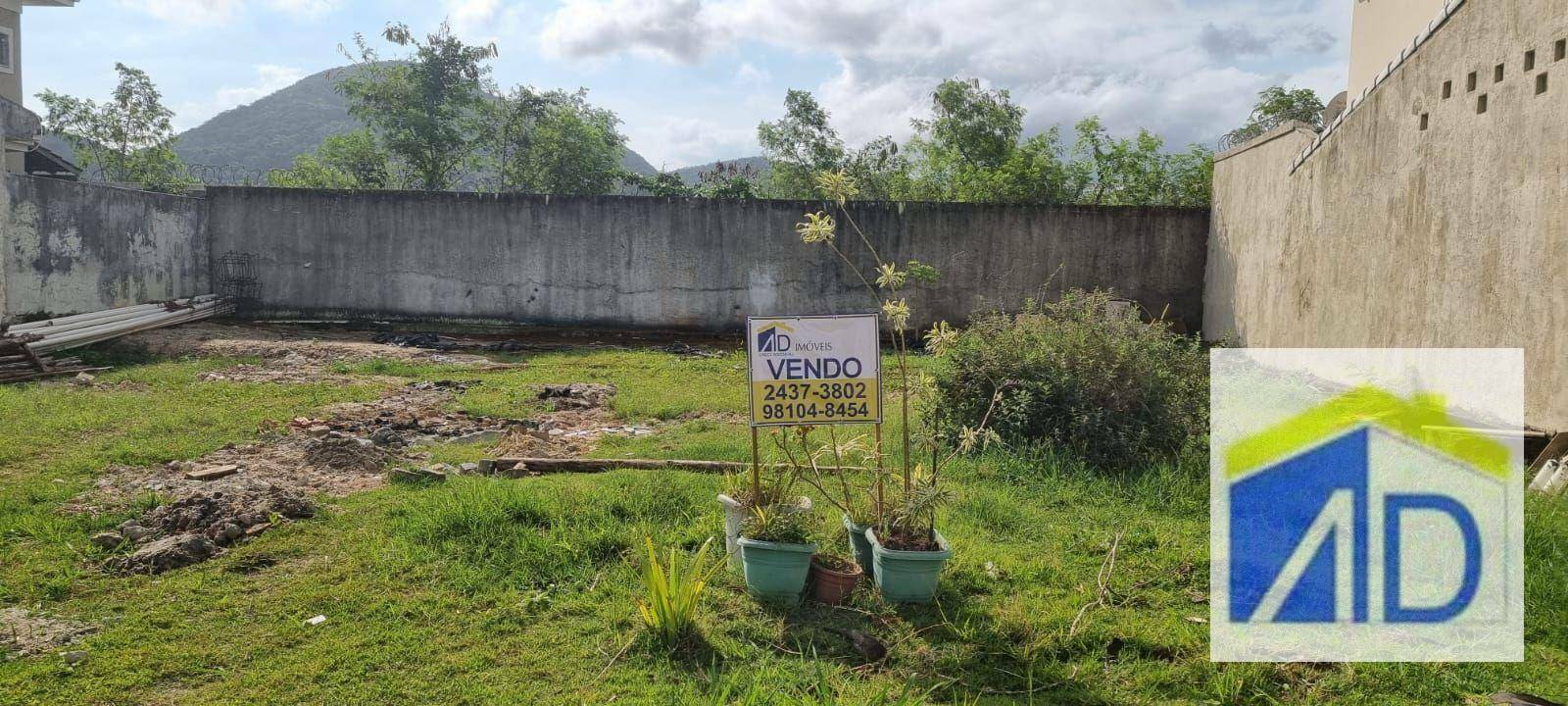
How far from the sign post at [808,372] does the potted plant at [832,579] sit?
0.52 metres

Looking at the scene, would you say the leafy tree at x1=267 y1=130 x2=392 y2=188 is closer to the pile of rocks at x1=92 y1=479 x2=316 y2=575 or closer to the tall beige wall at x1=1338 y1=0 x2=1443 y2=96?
the pile of rocks at x1=92 y1=479 x2=316 y2=575

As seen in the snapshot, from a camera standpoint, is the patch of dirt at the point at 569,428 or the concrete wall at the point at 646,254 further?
the concrete wall at the point at 646,254

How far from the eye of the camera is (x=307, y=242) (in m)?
15.0

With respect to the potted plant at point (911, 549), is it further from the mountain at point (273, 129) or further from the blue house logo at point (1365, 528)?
the mountain at point (273, 129)

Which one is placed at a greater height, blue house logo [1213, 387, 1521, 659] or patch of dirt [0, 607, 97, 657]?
blue house logo [1213, 387, 1521, 659]

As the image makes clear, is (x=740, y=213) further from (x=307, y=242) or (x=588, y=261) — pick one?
(x=307, y=242)

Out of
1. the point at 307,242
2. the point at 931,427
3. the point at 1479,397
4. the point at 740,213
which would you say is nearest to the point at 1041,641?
the point at 931,427

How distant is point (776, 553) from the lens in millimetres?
3957

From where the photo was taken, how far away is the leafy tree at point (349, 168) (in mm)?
19531

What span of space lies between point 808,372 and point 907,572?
1012mm

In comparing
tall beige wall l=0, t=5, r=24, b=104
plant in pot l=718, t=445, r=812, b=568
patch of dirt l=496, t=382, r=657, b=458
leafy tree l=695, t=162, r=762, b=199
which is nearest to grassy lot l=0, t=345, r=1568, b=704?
plant in pot l=718, t=445, r=812, b=568

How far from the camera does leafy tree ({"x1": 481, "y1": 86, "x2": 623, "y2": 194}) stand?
19484 millimetres

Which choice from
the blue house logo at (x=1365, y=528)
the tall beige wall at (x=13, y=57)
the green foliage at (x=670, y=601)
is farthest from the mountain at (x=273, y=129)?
the green foliage at (x=670, y=601)

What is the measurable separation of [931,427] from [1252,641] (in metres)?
3.22
